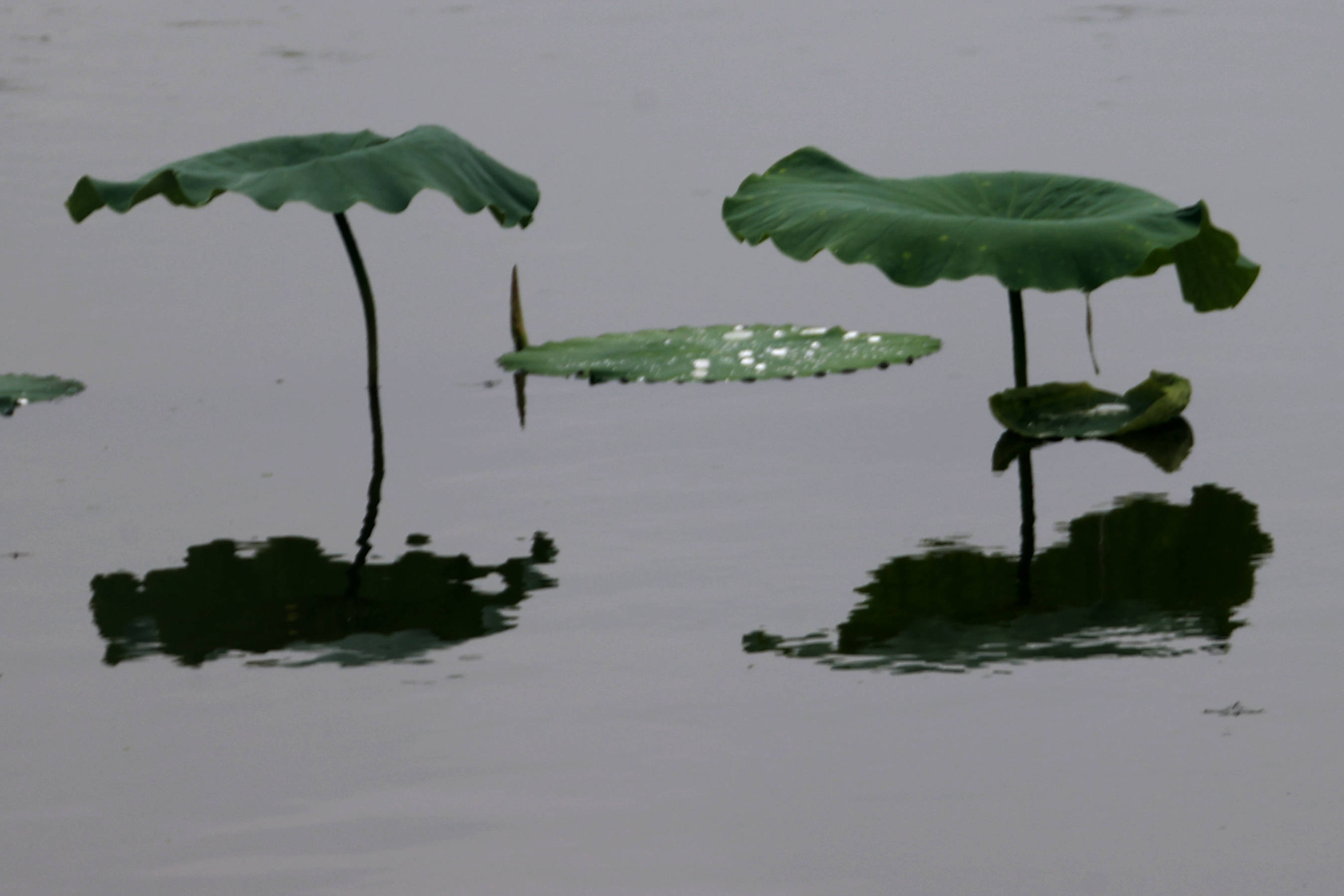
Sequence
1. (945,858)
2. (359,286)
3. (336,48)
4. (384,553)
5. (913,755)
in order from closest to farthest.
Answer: (945,858) < (913,755) < (384,553) < (359,286) < (336,48)

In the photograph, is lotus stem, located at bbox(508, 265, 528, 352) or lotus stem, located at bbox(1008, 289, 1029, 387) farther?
lotus stem, located at bbox(508, 265, 528, 352)

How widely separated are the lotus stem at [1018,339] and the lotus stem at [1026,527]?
0.21 m

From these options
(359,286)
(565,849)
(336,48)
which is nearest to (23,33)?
(336,48)

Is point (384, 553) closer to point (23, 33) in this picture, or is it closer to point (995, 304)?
point (995, 304)

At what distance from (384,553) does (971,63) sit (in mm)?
7014

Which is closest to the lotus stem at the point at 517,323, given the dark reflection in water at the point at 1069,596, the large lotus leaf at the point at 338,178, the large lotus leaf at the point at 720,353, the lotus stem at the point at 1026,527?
the large lotus leaf at the point at 720,353

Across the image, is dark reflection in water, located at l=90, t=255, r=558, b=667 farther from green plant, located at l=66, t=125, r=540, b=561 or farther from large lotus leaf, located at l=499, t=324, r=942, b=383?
large lotus leaf, located at l=499, t=324, r=942, b=383

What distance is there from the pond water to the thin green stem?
216 millimetres

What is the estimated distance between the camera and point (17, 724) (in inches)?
126

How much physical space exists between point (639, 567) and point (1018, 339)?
54.5 inches

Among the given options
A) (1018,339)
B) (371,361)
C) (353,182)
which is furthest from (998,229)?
(371,361)

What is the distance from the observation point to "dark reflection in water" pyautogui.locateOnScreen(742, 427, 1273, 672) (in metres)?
3.45

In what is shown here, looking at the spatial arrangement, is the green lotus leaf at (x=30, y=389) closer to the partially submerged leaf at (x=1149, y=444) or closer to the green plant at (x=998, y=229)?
the green plant at (x=998, y=229)

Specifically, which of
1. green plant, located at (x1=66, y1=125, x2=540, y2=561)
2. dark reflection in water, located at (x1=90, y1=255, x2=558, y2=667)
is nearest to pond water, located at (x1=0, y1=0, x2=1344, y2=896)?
dark reflection in water, located at (x1=90, y1=255, x2=558, y2=667)
